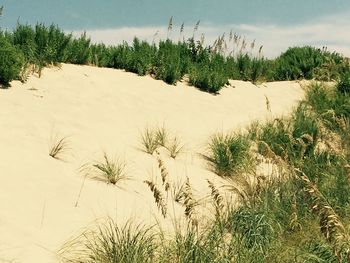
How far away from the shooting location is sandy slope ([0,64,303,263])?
396cm

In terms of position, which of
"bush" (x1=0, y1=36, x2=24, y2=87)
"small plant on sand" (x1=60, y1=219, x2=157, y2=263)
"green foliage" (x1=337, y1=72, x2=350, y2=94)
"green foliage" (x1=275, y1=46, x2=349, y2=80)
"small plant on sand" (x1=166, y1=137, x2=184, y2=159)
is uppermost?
"green foliage" (x1=275, y1=46, x2=349, y2=80)

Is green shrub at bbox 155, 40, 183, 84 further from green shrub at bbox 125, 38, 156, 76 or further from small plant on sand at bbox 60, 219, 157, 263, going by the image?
small plant on sand at bbox 60, 219, 157, 263

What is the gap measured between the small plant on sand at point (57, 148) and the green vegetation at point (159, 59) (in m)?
2.18

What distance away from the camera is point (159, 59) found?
11367 millimetres

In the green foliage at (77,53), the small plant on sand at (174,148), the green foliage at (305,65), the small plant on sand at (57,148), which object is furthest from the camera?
the green foliage at (305,65)

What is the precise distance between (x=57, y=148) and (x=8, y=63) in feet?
8.68

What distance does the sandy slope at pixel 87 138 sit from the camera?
396 cm

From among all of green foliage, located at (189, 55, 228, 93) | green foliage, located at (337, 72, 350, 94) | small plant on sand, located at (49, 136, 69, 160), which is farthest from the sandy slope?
green foliage, located at (337, 72, 350, 94)

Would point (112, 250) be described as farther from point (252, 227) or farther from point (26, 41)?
point (26, 41)

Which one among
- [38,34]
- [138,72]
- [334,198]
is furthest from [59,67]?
[334,198]

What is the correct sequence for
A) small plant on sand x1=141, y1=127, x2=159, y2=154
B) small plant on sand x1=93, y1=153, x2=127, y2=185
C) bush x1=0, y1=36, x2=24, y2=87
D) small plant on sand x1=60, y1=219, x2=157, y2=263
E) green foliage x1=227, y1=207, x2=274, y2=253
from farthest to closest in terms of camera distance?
1. bush x1=0, y1=36, x2=24, y2=87
2. small plant on sand x1=141, y1=127, x2=159, y2=154
3. small plant on sand x1=93, y1=153, x2=127, y2=185
4. green foliage x1=227, y1=207, x2=274, y2=253
5. small plant on sand x1=60, y1=219, x2=157, y2=263

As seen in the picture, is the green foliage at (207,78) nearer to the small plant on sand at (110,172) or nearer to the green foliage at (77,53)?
the green foliage at (77,53)

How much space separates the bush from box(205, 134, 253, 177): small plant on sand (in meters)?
3.32

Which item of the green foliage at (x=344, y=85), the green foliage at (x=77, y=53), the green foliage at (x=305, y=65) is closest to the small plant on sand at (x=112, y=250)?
the green foliage at (x=77, y=53)
